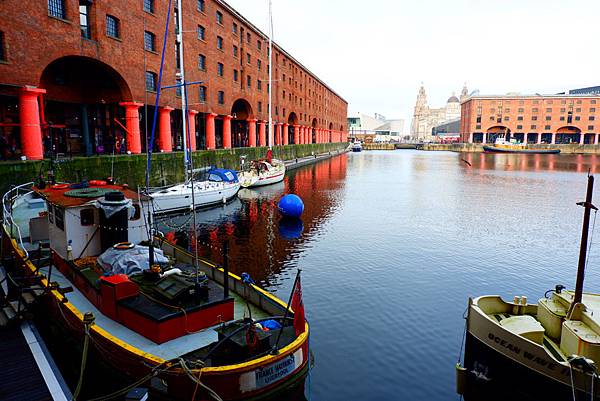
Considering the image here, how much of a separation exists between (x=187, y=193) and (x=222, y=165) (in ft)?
58.8

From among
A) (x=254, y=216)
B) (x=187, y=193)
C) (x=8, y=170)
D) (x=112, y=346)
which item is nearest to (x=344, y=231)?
(x=254, y=216)

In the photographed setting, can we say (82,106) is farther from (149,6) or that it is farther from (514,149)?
(514,149)

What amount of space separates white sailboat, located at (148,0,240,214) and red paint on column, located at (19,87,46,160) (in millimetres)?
8324

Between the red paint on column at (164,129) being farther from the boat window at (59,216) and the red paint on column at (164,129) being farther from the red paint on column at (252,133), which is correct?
the boat window at (59,216)

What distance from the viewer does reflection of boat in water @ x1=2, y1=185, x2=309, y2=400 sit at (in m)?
8.92

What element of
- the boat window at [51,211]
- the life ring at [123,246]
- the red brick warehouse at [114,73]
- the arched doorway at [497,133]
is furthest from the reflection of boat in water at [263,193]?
the arched doorway at [497,133]

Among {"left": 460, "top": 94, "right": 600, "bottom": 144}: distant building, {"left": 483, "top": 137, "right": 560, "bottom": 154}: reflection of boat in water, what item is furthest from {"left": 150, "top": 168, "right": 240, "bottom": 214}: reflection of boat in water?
{"left": 460, "top": 94, "right": 600, "bottom": 144}: distant building

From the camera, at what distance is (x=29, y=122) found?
26.5m

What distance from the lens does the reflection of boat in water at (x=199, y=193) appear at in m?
30.3

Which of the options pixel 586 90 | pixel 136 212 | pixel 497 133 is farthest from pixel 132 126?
pixel 586 90

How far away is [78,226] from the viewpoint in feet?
43.3

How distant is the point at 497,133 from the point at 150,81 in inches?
5703

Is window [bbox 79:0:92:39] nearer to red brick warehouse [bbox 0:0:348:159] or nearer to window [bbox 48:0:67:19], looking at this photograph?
red brick warehouse [bbox 0:0:348:159]

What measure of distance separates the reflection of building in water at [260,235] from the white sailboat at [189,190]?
249 cm
